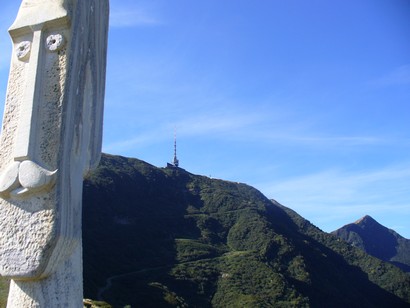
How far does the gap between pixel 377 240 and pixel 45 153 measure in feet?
402

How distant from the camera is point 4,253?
3.33m

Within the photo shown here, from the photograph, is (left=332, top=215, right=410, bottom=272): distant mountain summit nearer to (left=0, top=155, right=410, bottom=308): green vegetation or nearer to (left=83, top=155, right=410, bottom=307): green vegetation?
(left=83, top=155, right=410, bottom=307): green vegetation

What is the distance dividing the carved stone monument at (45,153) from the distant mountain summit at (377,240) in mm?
112991

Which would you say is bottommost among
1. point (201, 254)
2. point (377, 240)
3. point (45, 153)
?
point (45, 153)

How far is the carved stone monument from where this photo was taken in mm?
3303

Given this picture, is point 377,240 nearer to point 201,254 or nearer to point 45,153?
point 201,254

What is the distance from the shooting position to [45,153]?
3.42 metres

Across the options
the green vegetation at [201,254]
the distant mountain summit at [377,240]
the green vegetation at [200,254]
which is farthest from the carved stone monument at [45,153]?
the distant mountain summit at [377,240]

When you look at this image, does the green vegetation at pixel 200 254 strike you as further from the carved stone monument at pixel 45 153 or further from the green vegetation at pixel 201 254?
the carved stone monument at pixel 45 153

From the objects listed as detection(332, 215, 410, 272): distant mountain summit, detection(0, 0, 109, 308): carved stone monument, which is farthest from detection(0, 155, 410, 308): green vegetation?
detection(0, 0, 109, 308): carved stone monument

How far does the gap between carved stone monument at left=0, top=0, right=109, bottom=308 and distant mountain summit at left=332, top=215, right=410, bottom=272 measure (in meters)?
113

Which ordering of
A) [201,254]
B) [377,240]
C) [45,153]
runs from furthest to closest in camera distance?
[377,240] → [201,254] → [45,153]

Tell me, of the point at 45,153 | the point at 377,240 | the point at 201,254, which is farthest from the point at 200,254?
the point at 377,240

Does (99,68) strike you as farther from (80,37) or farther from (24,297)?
(24,297)
